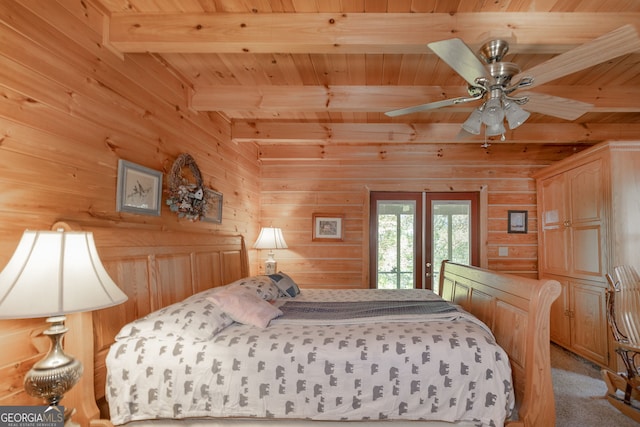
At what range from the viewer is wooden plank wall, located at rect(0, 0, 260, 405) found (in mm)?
1371

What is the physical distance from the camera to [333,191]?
4.64 meters

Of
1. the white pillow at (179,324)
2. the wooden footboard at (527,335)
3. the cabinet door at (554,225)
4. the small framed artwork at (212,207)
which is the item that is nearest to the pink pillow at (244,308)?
the white pillow at (179,324)

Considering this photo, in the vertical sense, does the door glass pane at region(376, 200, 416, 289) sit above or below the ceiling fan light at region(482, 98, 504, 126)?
below

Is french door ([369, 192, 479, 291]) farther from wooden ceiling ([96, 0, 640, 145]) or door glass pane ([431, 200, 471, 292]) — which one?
wooden ceiling ([96, 0, 640, 145])

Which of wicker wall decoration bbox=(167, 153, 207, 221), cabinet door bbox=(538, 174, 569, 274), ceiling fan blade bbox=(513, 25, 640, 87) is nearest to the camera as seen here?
ceiling fan blade bbox=(513, 25, 640, 87)

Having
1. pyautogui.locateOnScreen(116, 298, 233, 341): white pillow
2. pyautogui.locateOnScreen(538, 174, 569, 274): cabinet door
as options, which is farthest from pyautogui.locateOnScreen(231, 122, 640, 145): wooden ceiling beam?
pyautogui.locateOnScreen(116, 298, 233, 341): white pillow

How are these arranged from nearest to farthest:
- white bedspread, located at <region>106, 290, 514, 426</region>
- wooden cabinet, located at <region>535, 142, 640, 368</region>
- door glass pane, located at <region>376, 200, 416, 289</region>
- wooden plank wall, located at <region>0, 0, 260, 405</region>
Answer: wooden plank wall, located at <region>0, 0, 260, 405</region>, white bedspread, located at <region>106, 290, 514, 426</region>, wooden cabinet, located at <region>535, 142, 640, 368</region>, door glass pane, located at <region>376, 200, 416, 289</region>

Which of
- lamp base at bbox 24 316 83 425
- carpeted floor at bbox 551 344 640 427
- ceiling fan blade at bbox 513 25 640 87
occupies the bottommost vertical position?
carpeted floor at bbox 551 344 640 427

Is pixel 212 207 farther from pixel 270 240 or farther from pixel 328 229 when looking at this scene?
pixel 328 229

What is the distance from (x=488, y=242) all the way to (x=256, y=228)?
3.14 metres

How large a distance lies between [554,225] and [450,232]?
3.85 feet

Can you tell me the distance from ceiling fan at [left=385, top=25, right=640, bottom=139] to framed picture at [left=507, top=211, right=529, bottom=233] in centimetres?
252

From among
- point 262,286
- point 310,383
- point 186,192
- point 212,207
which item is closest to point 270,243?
point 212,207

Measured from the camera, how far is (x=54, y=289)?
3.81 feet
